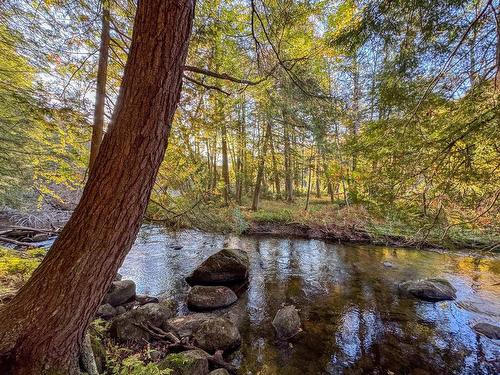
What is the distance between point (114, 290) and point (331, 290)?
517cm

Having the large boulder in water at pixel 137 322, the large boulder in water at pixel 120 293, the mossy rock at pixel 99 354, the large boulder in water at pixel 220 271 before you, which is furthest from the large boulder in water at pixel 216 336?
the large boulder in water at pixel 220 271

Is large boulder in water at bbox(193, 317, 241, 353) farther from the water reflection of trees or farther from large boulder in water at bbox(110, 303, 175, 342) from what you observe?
large boulder in water at bbox(110, 303, 175, 342)

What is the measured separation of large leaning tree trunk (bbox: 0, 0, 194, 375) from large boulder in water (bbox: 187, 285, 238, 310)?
4030 mm

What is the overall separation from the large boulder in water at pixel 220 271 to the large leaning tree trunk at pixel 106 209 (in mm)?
5227

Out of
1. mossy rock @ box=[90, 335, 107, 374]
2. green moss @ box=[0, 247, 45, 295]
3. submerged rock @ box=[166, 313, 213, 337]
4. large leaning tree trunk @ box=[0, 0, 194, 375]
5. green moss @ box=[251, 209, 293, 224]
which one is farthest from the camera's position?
green moss @ box=[251, 209, 293, 224]

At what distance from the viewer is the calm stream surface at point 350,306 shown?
404 centimetres

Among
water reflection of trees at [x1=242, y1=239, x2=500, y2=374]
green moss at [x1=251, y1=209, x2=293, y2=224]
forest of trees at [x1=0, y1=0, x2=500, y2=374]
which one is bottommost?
water reflection of trees at [x1=242, y1=239, x2=500, y2=374]

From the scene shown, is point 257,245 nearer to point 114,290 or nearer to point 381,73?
point 114,290

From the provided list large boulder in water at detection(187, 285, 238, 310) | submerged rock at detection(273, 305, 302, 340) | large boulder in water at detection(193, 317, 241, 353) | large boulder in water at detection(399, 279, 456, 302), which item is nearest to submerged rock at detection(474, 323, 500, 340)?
large boulder in water at detection(399, 279, 456, 302)

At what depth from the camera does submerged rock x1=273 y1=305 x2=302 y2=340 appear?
4621 mm

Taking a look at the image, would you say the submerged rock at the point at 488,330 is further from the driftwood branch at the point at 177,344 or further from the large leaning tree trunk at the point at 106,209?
the large leaning tree trunk at the point at 106,209

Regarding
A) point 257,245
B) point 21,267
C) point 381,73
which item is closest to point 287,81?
point 381,73

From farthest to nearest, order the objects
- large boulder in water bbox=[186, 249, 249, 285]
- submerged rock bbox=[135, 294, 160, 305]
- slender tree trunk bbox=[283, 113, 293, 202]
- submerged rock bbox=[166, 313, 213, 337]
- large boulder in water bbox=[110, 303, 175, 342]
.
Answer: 1. slender tree trunk bbox=[283, 113, 293, 202]
2. large boulder in water bbox=[186, 249, 249, 285]
3. submerged rock bbox=[135, 294, 160, 305]
4. submerged rock bbox=[166, 313, 213, 337]
5. large boulder in water bbox=[110, 303, 175, 342]

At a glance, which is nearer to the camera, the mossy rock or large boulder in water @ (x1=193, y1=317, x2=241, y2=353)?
the mossy rock
